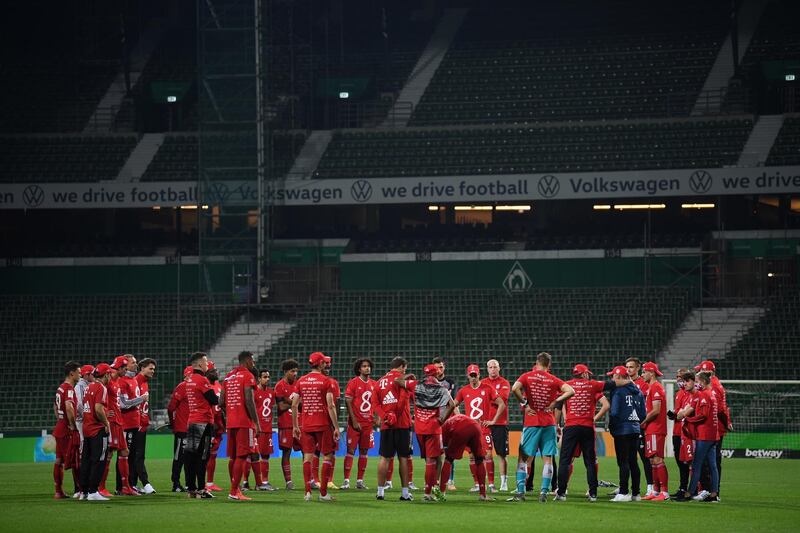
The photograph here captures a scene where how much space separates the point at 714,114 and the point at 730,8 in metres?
7.24

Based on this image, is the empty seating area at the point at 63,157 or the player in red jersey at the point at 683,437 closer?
the player in red jersey at the point at 683,437

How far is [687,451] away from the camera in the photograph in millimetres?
21156

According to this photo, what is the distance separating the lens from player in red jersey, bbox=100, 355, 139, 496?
20469 millimetres

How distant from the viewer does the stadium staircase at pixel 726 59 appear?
4919 centimetres

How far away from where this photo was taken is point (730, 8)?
5328cm

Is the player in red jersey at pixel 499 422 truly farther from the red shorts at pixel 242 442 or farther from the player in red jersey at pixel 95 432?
the player in red jersey at pixel 95 432

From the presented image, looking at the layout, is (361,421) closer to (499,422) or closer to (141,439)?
(499,422)

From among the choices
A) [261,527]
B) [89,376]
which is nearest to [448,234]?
[89,376]

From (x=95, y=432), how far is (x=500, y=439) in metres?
7.08

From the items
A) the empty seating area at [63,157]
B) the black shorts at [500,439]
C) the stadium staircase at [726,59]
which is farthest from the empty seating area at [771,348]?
the empty seating area at [63,157]

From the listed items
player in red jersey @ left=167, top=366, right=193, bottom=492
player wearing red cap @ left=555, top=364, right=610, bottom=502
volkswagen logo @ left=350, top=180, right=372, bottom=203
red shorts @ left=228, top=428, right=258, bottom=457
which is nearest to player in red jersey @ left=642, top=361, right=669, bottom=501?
player wearing red cap @ left=555, top=364, right=610, bottom=502

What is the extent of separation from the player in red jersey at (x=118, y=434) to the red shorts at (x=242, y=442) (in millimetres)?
1841

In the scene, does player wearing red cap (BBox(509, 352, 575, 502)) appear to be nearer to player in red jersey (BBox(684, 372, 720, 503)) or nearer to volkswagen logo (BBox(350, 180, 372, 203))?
player in red jersey (BBox(684, 372, 720, 503))

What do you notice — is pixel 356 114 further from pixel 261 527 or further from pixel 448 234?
pixel 261 527
